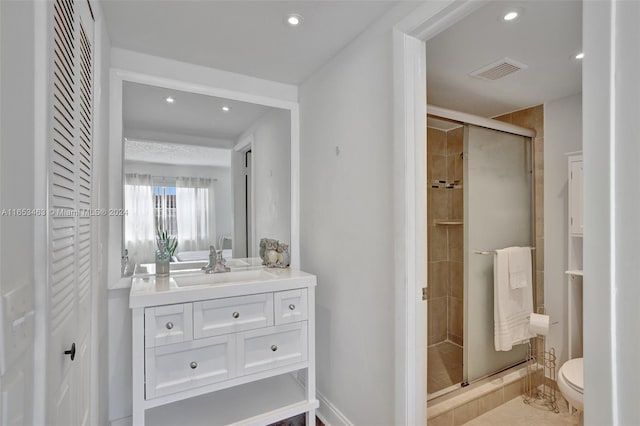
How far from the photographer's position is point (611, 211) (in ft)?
2.80

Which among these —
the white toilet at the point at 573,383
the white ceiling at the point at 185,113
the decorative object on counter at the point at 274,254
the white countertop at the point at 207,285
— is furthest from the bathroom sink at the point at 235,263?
the white toilet at the point at 573,383

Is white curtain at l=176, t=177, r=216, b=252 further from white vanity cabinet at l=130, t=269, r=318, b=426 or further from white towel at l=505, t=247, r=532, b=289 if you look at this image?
white towel at l=505, t=247, r=532, b=289

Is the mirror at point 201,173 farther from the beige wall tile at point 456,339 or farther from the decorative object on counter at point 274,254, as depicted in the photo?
the beige wall tile at point 456,339

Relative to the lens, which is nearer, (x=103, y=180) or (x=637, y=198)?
(x=637, y=198)

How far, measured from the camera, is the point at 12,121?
0.65 metres

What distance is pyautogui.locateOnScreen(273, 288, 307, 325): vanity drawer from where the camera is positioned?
1.94 meters

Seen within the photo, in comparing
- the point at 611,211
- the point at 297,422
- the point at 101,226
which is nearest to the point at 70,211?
the point at 101,226

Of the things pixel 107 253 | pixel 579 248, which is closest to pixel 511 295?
pixel 579 248

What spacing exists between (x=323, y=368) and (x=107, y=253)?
4.98 feet

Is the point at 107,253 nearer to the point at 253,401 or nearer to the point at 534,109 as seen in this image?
the point at 253,401

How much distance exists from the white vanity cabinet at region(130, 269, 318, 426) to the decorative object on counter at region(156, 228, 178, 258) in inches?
8.3

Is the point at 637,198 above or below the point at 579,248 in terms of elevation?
above

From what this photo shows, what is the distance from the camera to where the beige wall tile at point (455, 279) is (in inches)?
131

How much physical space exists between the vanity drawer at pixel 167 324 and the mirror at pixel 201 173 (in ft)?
1.79
